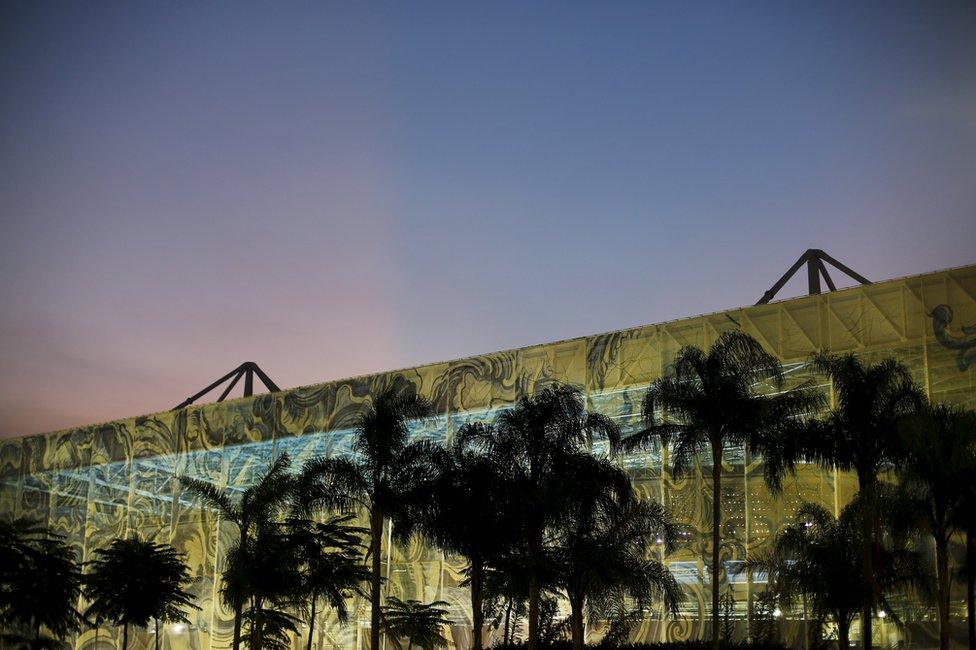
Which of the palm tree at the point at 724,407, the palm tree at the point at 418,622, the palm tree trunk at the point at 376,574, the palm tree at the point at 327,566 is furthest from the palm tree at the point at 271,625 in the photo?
the palm tree at the point at 724,407

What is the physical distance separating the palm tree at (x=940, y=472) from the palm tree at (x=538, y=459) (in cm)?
910

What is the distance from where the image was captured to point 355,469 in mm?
37031

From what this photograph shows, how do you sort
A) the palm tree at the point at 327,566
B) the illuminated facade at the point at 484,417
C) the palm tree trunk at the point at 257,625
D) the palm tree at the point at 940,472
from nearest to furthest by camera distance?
the palm tree at the point at 940,472, the illuminated facade at the point at 484,417, the palm tree at the point at 327,566, the palm tree trunk at the point at 257,625

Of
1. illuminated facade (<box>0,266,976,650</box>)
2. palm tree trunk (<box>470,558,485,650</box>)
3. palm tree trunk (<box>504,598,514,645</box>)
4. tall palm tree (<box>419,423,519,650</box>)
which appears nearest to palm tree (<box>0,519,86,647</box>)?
tall palm tree (<box>419,423,519,650</box>)

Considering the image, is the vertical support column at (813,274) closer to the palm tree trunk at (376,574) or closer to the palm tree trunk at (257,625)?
the palm tree trunk at (376,574)

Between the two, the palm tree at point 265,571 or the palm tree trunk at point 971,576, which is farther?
the palm tree at point 265,571

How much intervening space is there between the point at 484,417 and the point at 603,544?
12.4 meters

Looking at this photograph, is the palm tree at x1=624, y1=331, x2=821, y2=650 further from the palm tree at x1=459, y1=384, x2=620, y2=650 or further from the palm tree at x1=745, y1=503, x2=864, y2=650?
the palm tree at x1=459, y1=384, x2=620, y2=650

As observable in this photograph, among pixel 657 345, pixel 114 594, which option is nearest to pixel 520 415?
pixel 657 345

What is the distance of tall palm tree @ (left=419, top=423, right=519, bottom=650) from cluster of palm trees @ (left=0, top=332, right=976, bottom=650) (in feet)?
0.15

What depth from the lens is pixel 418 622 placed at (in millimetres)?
42844

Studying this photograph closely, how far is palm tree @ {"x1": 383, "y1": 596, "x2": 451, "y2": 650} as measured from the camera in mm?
42656

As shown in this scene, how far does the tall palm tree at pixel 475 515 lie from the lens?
34094mm

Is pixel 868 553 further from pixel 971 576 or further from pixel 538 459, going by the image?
pixel 538 459
